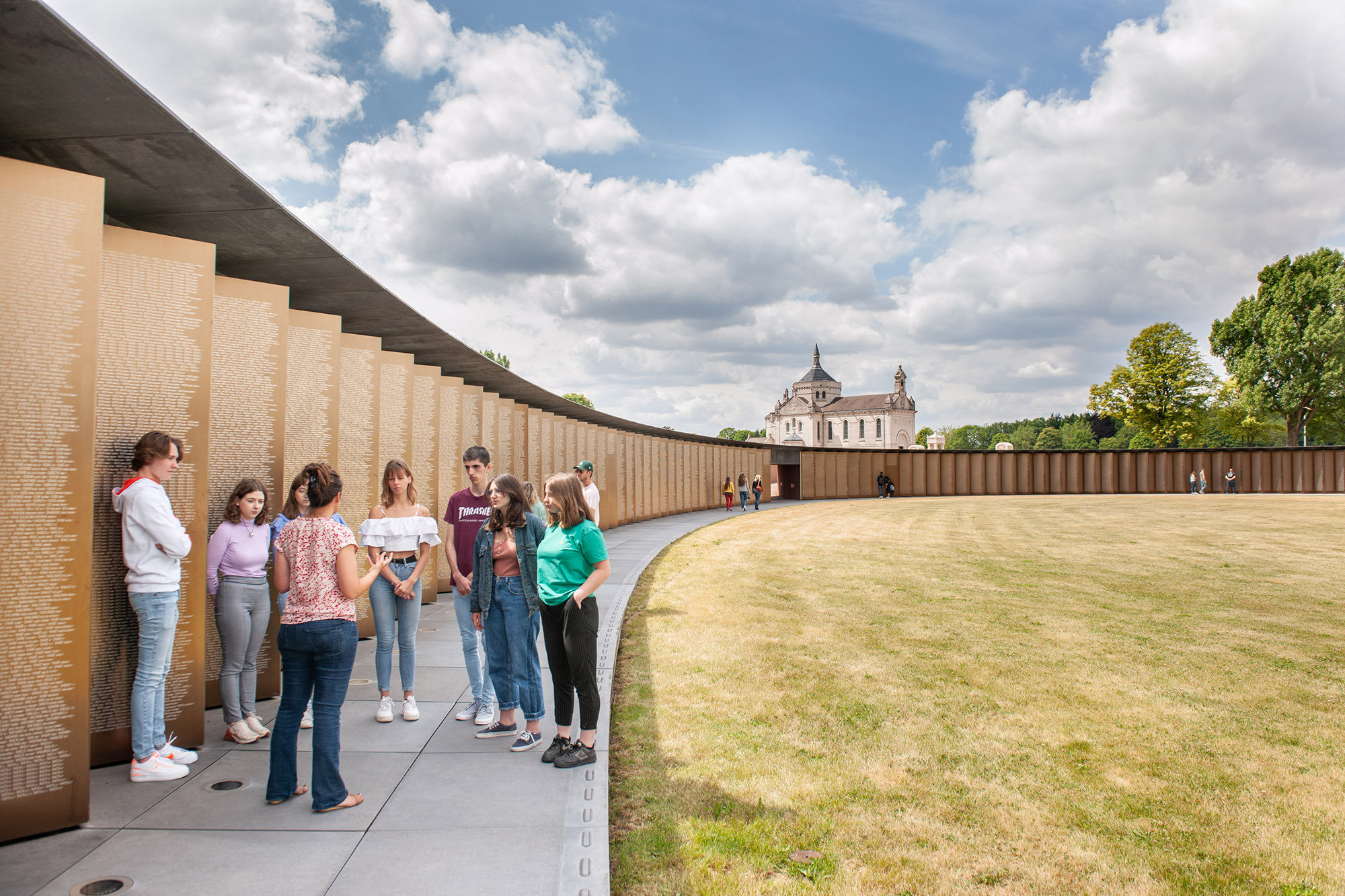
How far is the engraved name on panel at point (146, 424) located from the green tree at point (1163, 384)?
6302 centimetres

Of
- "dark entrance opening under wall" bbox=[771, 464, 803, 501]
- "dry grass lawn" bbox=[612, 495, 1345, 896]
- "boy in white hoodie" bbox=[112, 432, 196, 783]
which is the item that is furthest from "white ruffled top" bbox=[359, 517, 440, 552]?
"dark entrance opening under wall" bbox=[771, 464, 803, 501]

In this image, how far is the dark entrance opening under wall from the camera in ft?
143

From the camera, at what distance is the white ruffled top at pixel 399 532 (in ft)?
16.6

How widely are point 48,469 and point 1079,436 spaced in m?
137

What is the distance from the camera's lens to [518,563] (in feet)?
16.4

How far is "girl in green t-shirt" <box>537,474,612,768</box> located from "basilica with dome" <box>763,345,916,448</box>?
126 meters

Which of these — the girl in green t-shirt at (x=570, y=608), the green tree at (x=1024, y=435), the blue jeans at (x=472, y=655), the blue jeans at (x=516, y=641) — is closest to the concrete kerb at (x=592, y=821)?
the girl in green t-shirt at (x=570, y=608)

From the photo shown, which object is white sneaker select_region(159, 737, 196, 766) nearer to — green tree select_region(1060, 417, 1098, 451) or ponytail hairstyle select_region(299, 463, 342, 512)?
ponytail hairstyle select_region(299, 463, 342, 512)

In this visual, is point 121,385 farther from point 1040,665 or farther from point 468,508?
point 1040,665

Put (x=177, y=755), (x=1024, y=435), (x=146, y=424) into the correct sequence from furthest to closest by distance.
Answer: (x=1024, y=435)
(x=146, y=424)
(x=177, y=755)

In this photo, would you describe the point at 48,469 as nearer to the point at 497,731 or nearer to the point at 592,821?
the point at 497,731

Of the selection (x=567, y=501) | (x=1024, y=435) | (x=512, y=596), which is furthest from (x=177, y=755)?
(x=1024, y=435)

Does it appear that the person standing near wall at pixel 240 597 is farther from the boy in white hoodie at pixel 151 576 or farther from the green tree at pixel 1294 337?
the green tree at pixel 1294 337

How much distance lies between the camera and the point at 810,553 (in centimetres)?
1574
